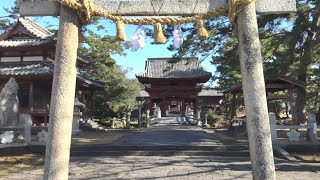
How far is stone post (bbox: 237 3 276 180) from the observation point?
3826 mm

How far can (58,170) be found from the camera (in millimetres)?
3826

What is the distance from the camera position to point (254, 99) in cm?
392

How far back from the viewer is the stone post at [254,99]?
3.83m

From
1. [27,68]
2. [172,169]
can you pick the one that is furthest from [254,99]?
[27,68]

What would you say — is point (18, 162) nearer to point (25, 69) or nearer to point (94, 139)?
point (94, 139)

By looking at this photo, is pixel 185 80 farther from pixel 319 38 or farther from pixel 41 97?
pixel 319 38

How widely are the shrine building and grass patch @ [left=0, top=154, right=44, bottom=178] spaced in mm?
10333

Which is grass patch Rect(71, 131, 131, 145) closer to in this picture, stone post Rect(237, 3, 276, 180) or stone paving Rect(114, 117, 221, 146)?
stone paving Rect(114, 117, 221, 146)

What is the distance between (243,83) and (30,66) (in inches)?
825

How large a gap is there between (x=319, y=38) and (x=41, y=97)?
18561mm

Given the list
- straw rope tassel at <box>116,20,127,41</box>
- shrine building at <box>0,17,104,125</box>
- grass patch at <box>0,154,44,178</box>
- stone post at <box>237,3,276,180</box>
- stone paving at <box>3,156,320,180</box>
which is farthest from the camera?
shrine building at <box>0,17,104,125</box>

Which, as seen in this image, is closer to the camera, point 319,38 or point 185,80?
point 319,38

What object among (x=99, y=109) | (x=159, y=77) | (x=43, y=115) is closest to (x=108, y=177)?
(x=43, y=115)

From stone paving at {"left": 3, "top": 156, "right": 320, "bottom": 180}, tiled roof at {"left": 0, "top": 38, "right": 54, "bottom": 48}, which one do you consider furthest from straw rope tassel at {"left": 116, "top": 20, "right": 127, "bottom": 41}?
tiled roof at {"left": 0, "top": 38, "right": 54, "bottom": 48}
